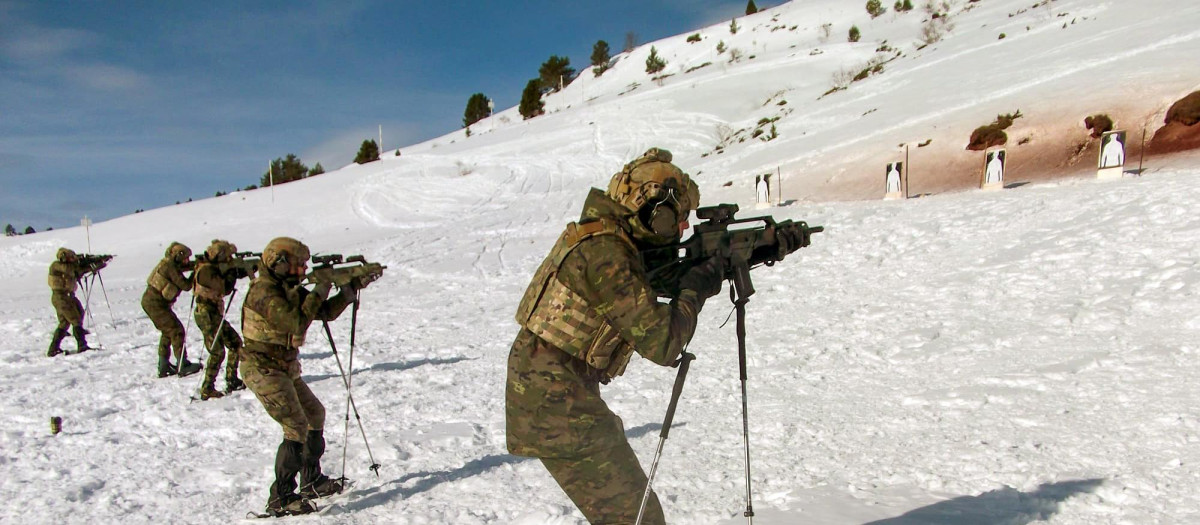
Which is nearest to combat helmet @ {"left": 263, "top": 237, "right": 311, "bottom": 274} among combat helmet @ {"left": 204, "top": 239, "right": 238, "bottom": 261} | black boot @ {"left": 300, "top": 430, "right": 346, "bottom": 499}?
black boot @ {"left": 300, "top": 430, "right": 346, "bottom": 499}

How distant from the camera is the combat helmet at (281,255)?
5.12m

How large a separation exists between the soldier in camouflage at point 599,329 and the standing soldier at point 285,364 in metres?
2.76

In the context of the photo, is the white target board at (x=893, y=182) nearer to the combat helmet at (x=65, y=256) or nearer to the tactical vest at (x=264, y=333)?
the tactical vest at (x=264, y=333)

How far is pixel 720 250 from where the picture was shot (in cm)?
318

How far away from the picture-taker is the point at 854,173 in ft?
61.4

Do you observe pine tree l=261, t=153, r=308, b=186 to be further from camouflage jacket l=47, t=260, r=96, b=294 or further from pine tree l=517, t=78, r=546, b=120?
camouflage jacket l=47, t=260, r=96, b=294

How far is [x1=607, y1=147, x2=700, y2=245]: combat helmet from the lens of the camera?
2824 mm

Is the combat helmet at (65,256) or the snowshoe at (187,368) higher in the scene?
the combat helmet at (65,256)

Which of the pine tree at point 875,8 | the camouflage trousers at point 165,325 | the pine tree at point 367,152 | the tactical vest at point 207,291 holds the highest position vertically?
the pine tree at point 875,8

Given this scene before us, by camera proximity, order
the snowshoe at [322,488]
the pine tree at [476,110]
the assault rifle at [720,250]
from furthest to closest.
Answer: the pine tree at [476,110] < the snowshoe at [322,488] < the assault rifle at [720,250]

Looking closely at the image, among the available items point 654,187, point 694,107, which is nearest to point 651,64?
point 694,107

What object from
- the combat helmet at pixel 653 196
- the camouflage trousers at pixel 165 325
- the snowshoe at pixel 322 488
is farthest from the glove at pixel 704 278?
the camouflage trousers at pixel 165 325

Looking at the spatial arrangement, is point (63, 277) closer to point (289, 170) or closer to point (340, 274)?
point (340, 274)

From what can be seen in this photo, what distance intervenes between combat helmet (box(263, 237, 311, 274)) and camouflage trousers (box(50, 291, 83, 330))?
8591mm
